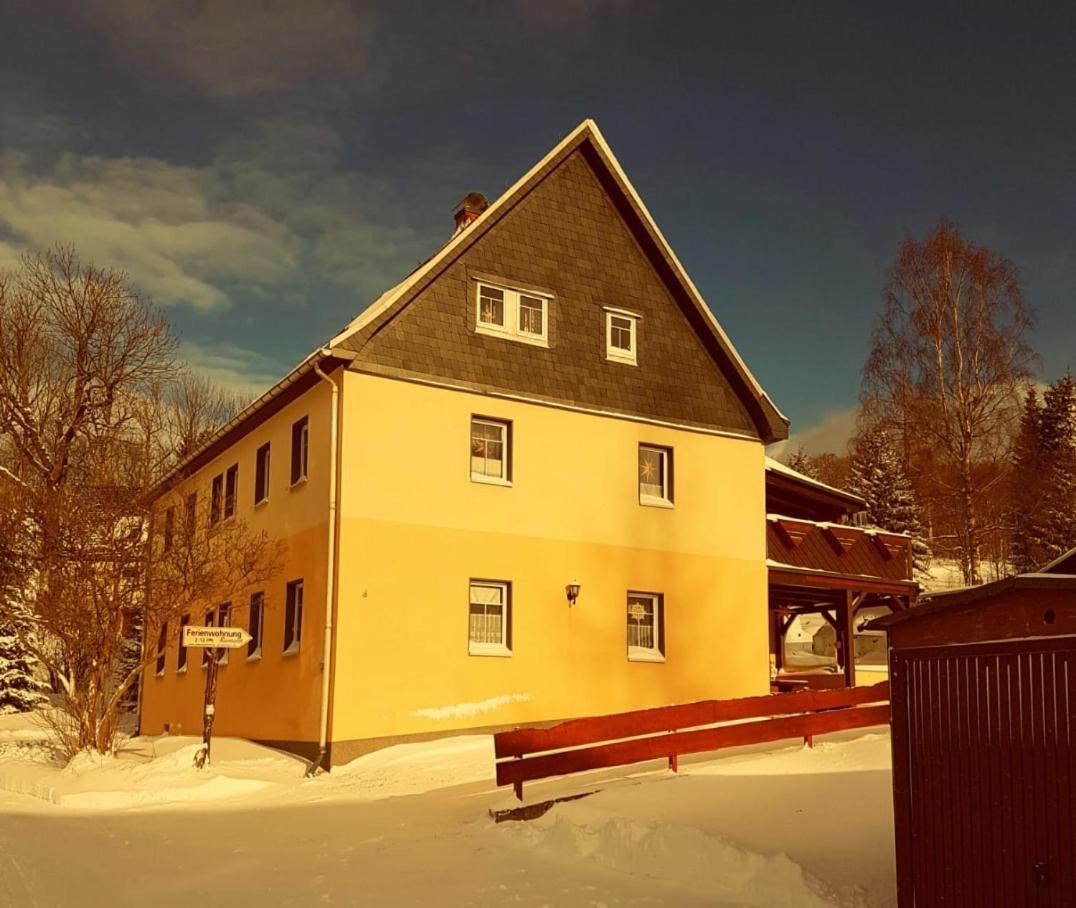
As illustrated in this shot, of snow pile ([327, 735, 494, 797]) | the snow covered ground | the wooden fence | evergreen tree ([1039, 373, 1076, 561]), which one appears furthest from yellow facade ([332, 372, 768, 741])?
evergreen tree ([1039, 373, 1076, 561])

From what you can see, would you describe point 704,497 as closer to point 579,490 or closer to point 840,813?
point 579,490

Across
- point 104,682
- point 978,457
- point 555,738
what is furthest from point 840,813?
point 978,457

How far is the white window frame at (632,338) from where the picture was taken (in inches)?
928

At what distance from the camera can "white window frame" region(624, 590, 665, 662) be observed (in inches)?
882

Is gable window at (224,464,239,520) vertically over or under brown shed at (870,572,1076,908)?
over

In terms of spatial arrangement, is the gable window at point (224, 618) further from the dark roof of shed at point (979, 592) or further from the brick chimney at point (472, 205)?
the dark roof of shed at point (979, 592)

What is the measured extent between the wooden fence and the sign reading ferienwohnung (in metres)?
5.59

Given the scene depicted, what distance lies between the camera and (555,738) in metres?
13.1

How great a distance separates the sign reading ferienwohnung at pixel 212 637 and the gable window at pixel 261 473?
259 inches

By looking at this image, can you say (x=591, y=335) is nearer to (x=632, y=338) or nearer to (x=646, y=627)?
(x=632, y=338)

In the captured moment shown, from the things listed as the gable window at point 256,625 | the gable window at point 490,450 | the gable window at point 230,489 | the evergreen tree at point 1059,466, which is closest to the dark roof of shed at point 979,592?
the gable window at point 490,450

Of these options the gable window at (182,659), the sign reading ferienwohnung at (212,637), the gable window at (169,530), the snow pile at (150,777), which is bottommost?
the snow pile at (150,777)

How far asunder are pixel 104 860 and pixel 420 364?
1121cm

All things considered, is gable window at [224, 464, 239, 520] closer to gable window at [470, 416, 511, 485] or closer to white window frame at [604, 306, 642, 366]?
gable window at [470, 416, 511, 485]
